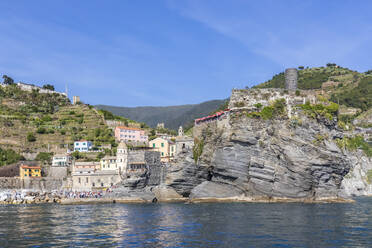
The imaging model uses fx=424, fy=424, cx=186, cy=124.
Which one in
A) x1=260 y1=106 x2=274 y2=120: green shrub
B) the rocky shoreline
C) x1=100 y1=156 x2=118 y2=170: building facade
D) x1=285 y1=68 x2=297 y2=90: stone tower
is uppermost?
x1=285 y1=68 x2=297 y2=90: stone tower

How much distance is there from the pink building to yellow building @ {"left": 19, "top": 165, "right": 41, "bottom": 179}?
2356 cm

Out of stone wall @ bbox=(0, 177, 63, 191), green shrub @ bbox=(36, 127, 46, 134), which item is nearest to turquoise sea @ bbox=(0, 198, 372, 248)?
stone wall @ bbox=(0, 177, 63, 191)

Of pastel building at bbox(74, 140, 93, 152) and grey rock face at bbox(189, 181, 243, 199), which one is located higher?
pastel building at bbox(74, 140, 93, 152)

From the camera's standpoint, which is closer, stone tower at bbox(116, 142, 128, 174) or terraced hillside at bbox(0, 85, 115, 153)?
stone tower at bbox(116, 142, 128, 174)

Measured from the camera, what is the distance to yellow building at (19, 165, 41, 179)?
8988cm

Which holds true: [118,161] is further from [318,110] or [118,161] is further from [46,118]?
[46,118]

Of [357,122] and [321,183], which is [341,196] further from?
[357,122]

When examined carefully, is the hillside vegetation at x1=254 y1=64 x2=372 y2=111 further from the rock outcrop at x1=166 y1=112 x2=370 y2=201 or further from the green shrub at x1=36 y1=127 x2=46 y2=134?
the green shrub at x1=36 y1=127 x2=46 y2=134

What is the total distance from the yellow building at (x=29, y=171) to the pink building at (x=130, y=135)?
23557 mm

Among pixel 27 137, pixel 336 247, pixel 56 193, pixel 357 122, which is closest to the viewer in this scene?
pixel 336 247

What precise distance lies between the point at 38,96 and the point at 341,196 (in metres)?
99.3

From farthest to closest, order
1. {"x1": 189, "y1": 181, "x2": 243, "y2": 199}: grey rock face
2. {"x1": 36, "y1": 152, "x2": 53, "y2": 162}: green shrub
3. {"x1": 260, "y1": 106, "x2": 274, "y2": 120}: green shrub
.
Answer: {"x1": 36, "y1": 152, "x2": 53, "y2": 162}: green shrub → {"x1": 260, "y1": 106, "x2": 274, "y2": 120}: green shrub → {"x1": 189, "y1": 181, "x2": 243, "y2": 199}: grey rock face

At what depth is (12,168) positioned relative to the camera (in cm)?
9125

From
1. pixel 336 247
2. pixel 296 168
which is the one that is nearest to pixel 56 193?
pixel 296 168
